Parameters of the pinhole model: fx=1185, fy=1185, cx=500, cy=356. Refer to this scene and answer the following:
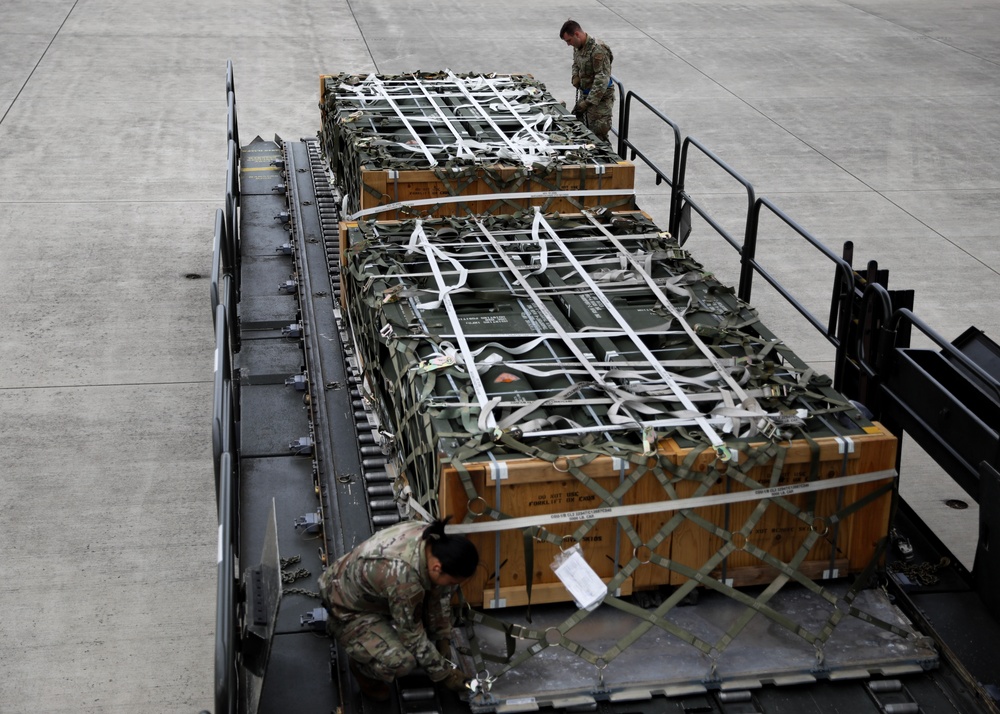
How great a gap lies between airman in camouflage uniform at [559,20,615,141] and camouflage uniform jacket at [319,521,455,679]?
748cm

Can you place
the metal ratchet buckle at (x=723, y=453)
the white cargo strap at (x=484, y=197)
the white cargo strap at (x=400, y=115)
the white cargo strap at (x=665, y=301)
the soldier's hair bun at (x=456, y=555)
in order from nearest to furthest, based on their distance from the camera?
the soldier's hair bun at (x=456, y=555) < the metal ratchet buckle at (x=723, y=453) < the white cargo strap at (x=665, y=301) < the white cargo strap at (x=484, y=197) < the white cargo strap at (x=400, y=115)

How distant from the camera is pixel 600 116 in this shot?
1148 centimetres

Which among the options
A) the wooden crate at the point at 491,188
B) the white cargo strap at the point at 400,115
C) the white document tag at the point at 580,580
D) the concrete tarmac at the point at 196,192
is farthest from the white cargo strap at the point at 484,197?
the white document tag at the point at 580,580

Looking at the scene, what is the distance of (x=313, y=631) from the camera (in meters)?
4.93

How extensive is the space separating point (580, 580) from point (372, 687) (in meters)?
0.91

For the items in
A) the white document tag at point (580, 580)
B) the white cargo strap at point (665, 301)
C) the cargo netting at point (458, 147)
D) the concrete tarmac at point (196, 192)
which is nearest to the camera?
the white document tag at point (580, 580)

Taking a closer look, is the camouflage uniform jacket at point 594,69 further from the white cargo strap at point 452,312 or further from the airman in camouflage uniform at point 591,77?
the white cargo strap at point 452,312

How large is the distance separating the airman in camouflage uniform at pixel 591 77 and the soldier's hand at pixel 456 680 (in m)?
7.70

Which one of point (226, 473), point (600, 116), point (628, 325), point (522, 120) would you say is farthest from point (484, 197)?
point (226, 473)

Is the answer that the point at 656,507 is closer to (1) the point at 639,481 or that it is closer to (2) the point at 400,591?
(1) the point at 639,481

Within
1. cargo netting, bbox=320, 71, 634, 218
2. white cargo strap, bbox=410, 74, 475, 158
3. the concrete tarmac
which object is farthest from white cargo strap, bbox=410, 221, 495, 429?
the concrete tarmac

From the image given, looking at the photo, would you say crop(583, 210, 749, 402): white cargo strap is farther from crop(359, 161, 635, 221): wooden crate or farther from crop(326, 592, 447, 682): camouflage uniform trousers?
crop(326, 592, 447, 682): camouflage uniform trousers

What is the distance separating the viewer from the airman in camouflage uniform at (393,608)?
439 centimetres

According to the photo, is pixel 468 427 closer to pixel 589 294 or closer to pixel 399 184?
pixel 589 294
